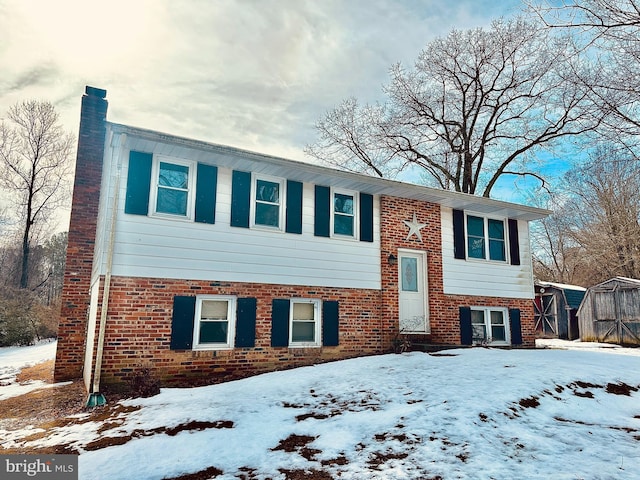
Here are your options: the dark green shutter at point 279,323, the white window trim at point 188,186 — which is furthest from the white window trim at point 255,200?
the dark green shutter at point 279,323

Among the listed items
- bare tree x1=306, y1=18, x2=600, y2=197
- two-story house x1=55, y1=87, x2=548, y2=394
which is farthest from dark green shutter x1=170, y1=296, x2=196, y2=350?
bare tree x1=306, y1=18, x2=600, y2=197

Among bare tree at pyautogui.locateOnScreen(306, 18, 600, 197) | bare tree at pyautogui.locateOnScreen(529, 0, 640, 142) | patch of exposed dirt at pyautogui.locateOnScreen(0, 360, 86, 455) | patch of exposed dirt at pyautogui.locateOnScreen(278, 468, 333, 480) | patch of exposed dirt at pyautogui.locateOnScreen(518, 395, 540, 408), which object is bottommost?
patch of exposed dirt at pyautogui.locateOnScreen(0, 360, 86, 455)

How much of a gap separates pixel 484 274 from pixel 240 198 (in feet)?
25.5

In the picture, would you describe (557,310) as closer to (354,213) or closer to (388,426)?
(354,213)

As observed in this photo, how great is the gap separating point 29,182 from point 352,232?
2496 centimetres

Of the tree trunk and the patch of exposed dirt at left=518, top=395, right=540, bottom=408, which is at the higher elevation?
the tree trunk

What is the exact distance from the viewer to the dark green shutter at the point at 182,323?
841cm

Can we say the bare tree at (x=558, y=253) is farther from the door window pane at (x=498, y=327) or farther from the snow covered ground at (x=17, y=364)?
the snow covered ground at (x=17, y=364)

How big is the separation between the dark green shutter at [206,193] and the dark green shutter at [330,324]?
11.3ft

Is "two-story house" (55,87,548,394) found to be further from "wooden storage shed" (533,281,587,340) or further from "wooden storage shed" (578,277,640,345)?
"wooden storage shed" (533,281,587,340)

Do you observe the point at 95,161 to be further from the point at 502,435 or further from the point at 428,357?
the point at 502,435

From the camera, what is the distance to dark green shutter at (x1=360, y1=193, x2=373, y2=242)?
10844mm

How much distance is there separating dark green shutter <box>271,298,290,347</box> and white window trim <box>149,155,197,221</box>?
9.12 ft

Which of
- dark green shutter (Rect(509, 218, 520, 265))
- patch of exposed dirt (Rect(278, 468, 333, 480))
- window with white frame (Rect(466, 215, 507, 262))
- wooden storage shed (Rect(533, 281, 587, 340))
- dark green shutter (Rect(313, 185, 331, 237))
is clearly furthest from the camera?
wooden storage shed (Rect(533, 281, 587, 340))
